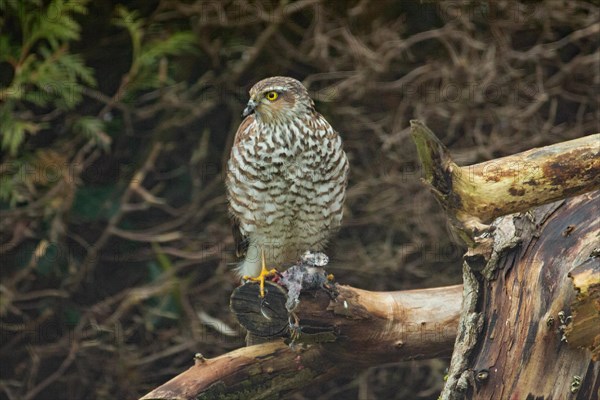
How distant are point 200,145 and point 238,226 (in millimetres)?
1116

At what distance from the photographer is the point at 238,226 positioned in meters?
3.54

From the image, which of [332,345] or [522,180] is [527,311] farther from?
[332,345]

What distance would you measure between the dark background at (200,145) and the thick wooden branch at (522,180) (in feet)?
6.38

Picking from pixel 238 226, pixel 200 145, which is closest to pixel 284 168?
pixel 238 226

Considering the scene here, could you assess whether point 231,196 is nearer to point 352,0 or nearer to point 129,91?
point 129,91

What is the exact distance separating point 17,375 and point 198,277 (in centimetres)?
106

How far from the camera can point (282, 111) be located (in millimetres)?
3273

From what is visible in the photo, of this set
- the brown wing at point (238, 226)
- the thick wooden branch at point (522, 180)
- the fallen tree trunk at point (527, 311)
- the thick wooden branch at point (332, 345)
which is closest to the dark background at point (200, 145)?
the brown wing at point (238, 226)

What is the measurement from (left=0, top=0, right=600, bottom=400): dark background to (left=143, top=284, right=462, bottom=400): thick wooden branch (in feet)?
3.81

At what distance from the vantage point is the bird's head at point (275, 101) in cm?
326

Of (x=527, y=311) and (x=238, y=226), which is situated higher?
(x=238, y=226)

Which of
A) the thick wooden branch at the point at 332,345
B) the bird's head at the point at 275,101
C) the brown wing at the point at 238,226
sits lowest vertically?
the thick wooden branch at the point at 332,345

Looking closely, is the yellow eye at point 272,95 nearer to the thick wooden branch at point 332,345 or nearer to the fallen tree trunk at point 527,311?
the thick wooden branch at point 332,345

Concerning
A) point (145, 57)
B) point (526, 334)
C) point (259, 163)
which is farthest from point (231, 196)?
point (526, 334)
